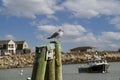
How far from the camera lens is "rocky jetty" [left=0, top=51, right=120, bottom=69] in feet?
488

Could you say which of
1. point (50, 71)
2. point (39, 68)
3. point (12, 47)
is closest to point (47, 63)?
point (50, 71)

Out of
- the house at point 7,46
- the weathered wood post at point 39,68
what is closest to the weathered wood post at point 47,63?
the weathered wood post at point 39,68

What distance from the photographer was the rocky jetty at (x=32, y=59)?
149m

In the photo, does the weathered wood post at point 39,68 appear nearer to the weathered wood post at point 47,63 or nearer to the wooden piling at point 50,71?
the weathered wood post at point 47,63

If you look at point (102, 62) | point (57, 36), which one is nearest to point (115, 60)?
point (102, 62)

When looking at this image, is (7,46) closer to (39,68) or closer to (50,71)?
(50,71)

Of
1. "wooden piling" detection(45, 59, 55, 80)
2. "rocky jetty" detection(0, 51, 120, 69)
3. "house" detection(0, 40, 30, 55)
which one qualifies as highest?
"house" detection(0, 40, 30, 55)

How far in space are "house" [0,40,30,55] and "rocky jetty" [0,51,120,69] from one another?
10898 mm

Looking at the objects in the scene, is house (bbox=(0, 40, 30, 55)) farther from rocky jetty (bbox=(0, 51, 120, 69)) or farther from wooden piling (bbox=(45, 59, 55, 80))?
wooden piling (bbox=(45, 59, 55, 80))

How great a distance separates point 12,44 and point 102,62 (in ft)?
331

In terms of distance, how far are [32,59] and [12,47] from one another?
21332mm

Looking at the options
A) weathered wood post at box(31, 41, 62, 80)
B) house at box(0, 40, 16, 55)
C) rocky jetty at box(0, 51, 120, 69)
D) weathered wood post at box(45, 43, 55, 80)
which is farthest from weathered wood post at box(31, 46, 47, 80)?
house at box(0, 40, 16, 55)

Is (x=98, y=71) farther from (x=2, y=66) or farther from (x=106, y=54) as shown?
(x=106, y=54)

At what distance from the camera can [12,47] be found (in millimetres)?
171625
